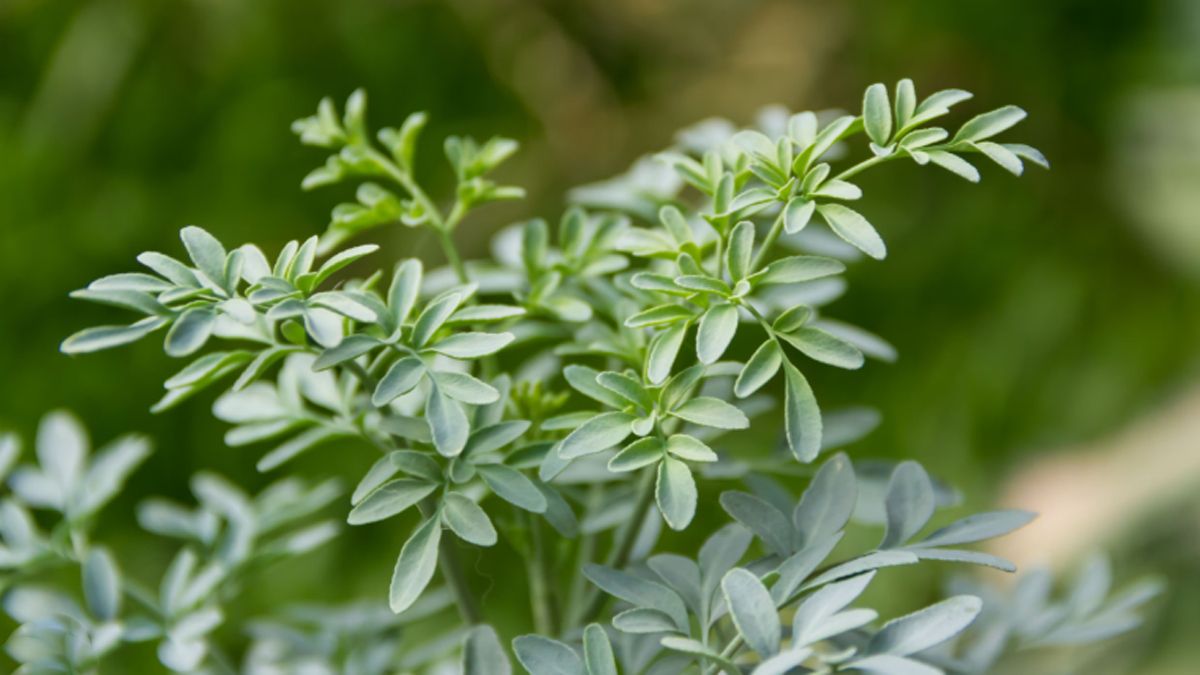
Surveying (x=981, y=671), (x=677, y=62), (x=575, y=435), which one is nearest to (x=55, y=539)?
(x=575, y=435)

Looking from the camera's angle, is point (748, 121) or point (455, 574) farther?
point (748, 121)

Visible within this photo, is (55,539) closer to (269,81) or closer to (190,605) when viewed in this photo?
(190,605)

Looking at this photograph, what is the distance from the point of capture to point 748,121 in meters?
2.02

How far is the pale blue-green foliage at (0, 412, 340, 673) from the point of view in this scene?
1.59 feet

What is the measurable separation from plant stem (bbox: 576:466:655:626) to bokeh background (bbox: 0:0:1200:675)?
105 cm

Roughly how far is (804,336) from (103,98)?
5.23 feet

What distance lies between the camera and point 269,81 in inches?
70.2

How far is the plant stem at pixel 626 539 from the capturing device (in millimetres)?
463

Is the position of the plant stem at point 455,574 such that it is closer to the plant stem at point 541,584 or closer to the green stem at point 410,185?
the plant stem at point 541,584

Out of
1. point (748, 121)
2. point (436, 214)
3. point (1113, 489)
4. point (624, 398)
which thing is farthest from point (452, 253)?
point (748, 121)

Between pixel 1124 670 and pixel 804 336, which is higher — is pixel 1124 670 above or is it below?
Answer: above

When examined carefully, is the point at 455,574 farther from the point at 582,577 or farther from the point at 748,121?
the point at 748,121

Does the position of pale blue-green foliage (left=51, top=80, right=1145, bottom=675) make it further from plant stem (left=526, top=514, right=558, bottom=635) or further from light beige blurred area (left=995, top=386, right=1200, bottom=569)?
light beige blurred area (left=995, top=386, right=1200, bottom=569)

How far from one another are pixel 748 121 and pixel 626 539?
1619mm
